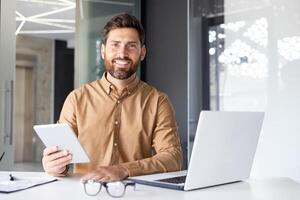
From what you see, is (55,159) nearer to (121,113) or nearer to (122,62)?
(121,113)

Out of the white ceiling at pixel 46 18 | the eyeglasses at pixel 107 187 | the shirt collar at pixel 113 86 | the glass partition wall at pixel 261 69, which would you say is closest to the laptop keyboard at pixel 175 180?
the eyeglasses at pixel 107 187

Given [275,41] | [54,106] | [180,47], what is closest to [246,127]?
[275,41]

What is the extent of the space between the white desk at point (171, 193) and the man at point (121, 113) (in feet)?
1.17

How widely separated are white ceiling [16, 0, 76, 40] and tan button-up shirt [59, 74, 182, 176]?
3299 mm

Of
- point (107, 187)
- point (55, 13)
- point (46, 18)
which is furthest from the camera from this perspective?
point (46, 18)

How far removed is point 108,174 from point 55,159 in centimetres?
20

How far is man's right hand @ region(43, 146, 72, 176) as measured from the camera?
4.65 feet

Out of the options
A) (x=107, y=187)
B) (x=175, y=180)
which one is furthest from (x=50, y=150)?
(x=175, y=180)

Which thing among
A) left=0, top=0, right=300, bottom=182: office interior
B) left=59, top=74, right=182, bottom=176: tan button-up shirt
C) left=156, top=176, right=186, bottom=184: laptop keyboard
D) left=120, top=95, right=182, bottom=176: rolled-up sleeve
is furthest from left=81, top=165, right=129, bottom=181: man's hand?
left=0, top=0, right=300, bottom=182: office interior

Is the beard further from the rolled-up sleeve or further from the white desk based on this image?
the white desk

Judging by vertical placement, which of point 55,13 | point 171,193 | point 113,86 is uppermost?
point 55,13

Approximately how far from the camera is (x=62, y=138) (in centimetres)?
135

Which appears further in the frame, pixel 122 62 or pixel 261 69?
pixel 261 69

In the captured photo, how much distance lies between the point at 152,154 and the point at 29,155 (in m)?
7.51
